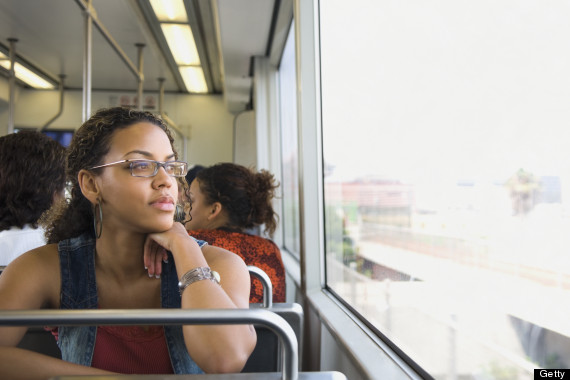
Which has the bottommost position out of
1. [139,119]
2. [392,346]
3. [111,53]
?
[392,346]

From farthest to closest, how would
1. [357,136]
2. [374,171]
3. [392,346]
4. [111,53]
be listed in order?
[111,53], [357,136], [374,171], [392,346]

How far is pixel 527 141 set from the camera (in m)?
0.75

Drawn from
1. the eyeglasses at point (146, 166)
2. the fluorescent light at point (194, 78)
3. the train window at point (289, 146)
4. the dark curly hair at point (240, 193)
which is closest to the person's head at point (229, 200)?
the dark curly hair at point (240, 193)

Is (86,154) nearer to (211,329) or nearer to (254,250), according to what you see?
(211,329)

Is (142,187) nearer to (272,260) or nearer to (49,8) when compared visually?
(272,260)

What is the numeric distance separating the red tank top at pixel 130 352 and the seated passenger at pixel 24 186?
871 millimetres

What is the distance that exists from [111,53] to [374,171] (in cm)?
444

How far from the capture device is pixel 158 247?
1.16 meters

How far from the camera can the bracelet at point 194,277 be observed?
99 centimetres

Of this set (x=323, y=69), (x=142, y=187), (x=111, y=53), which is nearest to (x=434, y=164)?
(x=142, y=187)

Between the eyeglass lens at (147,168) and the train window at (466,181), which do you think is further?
the eyeglass lens at (147,168)

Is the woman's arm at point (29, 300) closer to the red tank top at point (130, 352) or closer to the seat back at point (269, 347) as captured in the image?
the red tank top at point (130, 352)

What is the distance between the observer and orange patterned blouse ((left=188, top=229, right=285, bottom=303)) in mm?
1930

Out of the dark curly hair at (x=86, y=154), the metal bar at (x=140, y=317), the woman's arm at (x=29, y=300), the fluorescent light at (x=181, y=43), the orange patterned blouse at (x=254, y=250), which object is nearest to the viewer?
the metal bar at (x=140, y=317)
